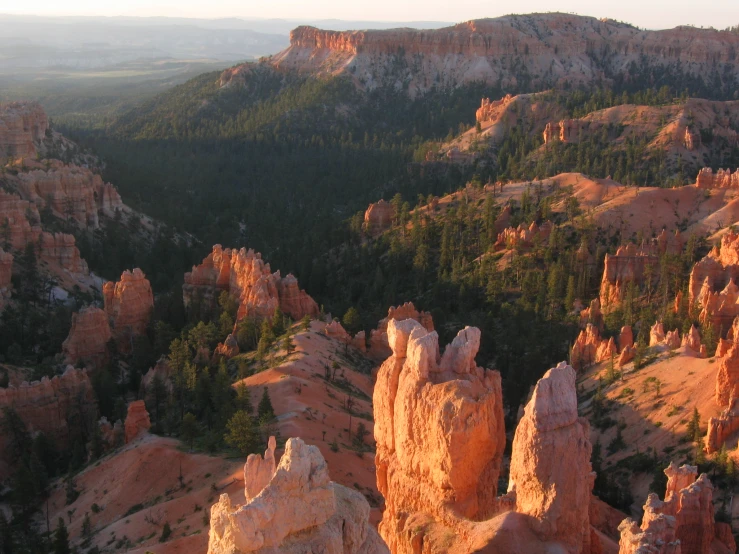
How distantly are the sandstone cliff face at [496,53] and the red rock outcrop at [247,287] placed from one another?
99.5 m

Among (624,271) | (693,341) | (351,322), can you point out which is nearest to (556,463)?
(693,341)

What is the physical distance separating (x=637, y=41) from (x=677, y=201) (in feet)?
343

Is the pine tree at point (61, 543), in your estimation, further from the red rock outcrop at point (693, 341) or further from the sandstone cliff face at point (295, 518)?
the red rock outcrop at point (693, 341)

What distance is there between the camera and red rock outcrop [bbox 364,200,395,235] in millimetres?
76875

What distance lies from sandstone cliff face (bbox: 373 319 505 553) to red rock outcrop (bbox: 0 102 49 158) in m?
65.5

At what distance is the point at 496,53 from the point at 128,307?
11695 centimetres

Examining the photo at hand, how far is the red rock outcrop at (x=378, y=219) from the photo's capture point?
252ft

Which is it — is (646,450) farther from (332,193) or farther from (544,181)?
(332,193)

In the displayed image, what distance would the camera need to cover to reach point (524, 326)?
53.0 m

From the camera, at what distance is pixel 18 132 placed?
77500 millimetres

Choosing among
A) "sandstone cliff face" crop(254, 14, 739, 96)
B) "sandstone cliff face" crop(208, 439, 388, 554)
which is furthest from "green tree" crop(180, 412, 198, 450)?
"sandstone cliff face" crop(254, 14, 739, 96)

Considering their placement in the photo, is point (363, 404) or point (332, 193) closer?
point (363, 404)

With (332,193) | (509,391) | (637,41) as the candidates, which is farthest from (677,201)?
(637,41)

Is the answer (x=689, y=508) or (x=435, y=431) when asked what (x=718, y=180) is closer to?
(x=689, y=508)
